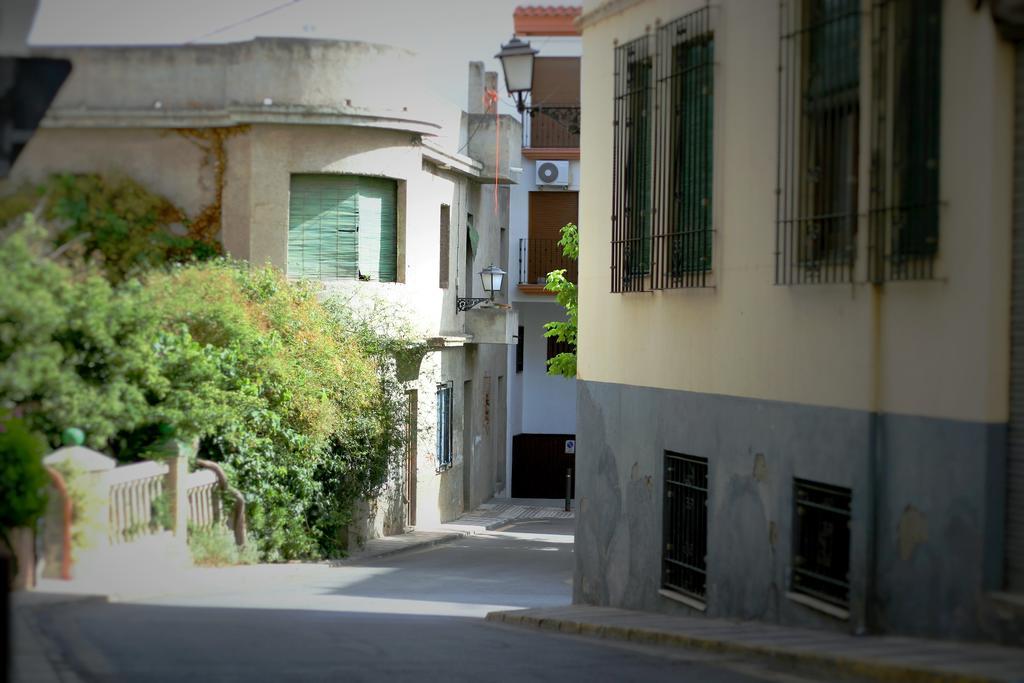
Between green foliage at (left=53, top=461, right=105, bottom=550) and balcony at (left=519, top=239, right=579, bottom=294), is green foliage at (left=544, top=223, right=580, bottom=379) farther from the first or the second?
green foliage at (left=53, top=461, right=105, bottom=550)

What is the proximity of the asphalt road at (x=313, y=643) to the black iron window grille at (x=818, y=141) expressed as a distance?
3279 mm

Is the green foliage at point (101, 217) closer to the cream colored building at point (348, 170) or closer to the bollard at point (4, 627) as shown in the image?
the cream colored building at point (348, 170)

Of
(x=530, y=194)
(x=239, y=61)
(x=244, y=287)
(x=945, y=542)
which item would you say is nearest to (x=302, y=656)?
(x=945, y=542)

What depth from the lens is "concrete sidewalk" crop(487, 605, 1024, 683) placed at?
26.5ft

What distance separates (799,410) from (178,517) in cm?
529

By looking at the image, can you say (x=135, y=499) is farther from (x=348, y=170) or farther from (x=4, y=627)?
(x=348, y=170)

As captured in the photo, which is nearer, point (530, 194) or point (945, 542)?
point (945, 542)

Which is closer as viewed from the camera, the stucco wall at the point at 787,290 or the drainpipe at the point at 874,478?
the stucco wall at the point at 787,290

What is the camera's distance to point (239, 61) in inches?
733

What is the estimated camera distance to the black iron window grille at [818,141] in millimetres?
10328

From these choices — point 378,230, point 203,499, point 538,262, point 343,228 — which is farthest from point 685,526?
point 538,262

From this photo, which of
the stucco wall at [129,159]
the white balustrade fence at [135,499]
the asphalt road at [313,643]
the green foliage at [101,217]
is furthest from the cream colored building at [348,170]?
the asphalt road at [313,643]

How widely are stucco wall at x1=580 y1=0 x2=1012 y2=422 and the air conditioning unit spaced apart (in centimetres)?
2133

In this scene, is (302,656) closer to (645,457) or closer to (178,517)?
(178,517)
